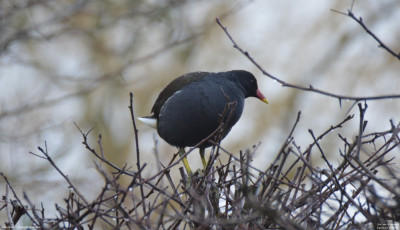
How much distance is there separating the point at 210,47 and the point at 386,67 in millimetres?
4086

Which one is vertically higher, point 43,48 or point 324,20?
point 43,48

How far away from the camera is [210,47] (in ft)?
47.6

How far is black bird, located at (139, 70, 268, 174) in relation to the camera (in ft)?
15.2

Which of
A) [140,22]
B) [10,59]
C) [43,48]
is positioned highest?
[43,48]

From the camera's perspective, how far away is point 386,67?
43.1 feet

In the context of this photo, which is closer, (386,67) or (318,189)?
(318,189)

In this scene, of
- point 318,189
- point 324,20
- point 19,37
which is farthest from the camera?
point 324,20

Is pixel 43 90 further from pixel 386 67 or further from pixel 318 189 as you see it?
pixel 386 67

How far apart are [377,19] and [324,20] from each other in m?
1.30

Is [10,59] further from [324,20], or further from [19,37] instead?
[324,20]

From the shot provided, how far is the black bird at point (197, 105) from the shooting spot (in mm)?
4641

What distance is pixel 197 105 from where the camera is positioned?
185 inches

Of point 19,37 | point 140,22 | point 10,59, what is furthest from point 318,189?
point 140,22

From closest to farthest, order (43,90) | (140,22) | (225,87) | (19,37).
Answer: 1. (225,87)
2. (19,37)
3. (43,90)
4. (140,22)
